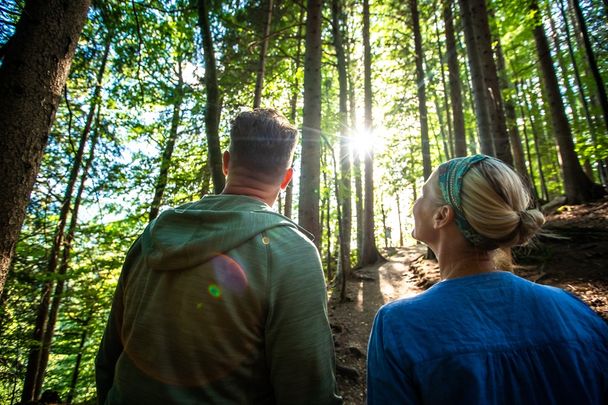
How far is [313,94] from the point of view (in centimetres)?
595

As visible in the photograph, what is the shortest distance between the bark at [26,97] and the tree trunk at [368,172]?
445 inches

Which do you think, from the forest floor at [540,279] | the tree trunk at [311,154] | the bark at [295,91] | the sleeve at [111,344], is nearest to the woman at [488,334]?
the sleeve at [111,344]

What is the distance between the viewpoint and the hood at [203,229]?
1239 mm

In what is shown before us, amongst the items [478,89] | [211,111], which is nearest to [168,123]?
[211,111]

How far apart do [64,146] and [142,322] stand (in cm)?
978

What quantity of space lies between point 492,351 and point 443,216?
56 centimetres

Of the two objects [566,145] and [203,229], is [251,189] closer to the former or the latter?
[203,229]

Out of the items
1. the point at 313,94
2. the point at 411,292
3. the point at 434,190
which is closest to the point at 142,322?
the point at 434,190

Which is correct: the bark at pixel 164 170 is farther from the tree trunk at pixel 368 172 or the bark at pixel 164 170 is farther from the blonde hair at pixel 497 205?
the tree trunk at pixel 368 172

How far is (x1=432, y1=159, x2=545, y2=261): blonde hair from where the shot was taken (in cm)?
116

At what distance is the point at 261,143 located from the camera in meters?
1.50

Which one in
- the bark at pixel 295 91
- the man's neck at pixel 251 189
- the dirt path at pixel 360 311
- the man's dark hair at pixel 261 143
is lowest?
the dirt path at pixel 360 311

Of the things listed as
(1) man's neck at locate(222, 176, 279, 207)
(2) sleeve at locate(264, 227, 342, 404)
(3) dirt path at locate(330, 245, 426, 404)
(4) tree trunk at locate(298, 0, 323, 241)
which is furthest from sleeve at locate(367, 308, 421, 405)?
(4) tree trunk at locate(298, 0, 323, 241)

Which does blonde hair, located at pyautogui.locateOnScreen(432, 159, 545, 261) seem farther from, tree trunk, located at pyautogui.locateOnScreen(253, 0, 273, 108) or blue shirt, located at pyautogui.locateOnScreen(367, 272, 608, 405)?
tree trunk, located at pyautogui.locateOnScreen(253, 0, 273, 108)
